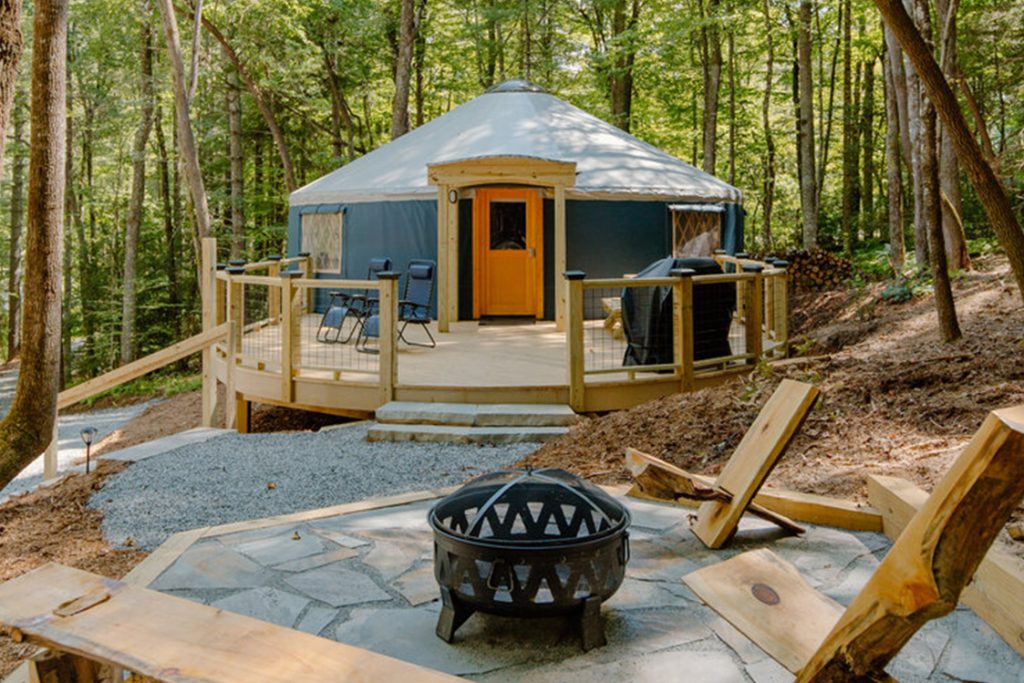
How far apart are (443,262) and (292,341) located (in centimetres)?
286

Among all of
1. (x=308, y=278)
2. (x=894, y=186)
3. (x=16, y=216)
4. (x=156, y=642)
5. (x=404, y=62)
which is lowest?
(x=156, y=642)

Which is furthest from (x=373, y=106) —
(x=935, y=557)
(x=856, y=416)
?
(x=935, y=557)

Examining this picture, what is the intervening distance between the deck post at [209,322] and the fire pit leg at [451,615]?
5473 mm

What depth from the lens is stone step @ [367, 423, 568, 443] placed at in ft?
18.1

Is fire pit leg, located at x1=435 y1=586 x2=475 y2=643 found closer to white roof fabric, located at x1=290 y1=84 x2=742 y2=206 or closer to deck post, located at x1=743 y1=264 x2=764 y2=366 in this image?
deck post, located at x1=743 y1=264 x2=764 y2=366

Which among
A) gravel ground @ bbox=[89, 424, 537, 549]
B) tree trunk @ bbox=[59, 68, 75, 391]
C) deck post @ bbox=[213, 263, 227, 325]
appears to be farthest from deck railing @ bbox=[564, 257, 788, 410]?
tree trunk @ bbox=[59, 68, 75, 391]

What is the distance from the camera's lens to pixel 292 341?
641cm

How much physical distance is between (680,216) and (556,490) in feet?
28.3

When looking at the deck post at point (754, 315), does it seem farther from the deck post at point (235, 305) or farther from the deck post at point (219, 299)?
the deck post at point (219, 299)

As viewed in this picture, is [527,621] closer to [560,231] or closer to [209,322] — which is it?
[209,322]

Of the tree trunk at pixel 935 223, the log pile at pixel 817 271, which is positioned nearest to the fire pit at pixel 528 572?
the tree trunk at pixel 935 223

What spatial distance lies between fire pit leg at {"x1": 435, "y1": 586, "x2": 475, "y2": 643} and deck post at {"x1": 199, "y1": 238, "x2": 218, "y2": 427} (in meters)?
5.47

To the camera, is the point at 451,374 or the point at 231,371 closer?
the point at 451,374

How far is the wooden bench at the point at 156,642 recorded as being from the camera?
1403 mm
